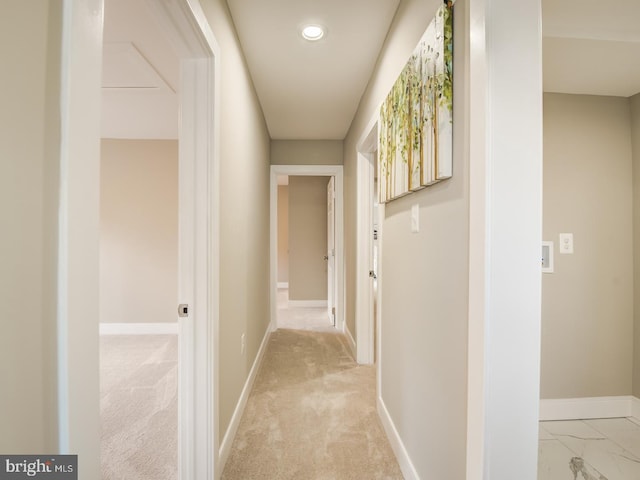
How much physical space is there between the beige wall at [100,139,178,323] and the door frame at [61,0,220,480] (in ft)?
9.12

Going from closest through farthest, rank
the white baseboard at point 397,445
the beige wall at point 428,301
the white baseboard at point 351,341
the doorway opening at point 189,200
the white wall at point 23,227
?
the white wall at point 23,227 < the beige wall at point 428,301 < the doorway opening at point 189,200 < the white baseboard at point 397,445 < the white baseboard at point 351,341

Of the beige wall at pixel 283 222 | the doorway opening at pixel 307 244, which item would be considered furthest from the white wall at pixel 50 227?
the beige wall at pixel 283 222

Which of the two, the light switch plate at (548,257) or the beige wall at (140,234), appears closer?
the light switch plate at (548,257)

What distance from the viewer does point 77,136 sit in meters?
0.52

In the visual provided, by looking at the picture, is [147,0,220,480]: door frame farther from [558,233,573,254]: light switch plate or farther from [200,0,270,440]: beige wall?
[558,233,573,254]: light switch plate

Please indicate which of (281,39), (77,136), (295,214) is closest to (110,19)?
(281,39)

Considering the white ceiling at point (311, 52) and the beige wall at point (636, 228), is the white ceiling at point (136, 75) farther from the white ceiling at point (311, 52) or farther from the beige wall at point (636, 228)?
the beige wall at point (636, 228)

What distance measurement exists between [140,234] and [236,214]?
2.58m

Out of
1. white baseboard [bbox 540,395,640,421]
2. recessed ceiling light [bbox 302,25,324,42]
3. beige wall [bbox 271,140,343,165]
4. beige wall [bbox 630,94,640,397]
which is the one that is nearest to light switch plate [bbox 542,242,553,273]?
beige wall [bbox 630,94,640,397]

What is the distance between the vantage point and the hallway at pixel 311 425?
5.27 feet

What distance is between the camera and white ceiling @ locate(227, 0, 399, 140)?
1.73m

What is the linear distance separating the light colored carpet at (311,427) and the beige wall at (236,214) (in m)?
0.21

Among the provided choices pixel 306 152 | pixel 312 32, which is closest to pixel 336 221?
pixel 306 152

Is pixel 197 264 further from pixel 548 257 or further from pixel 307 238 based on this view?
pixel 307 238
